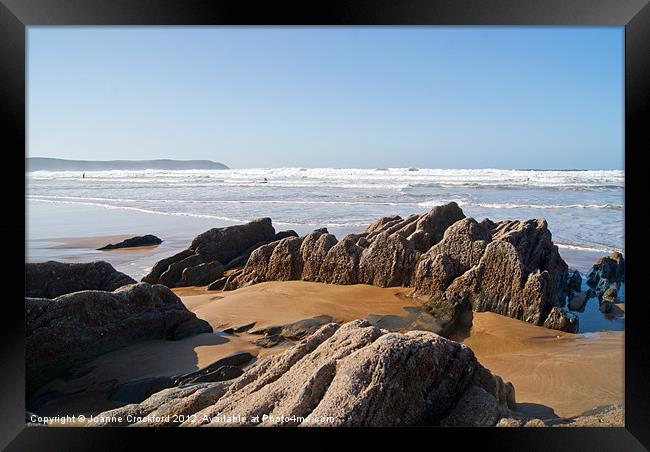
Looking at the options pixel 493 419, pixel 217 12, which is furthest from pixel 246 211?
pixel 493 419

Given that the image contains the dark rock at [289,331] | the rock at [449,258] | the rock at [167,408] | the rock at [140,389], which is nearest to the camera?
the rock at [167,408]

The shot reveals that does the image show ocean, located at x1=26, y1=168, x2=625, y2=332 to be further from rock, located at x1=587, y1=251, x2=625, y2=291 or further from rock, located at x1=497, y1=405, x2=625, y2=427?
rock, located at x1=497, y1=405, x2=625, y2=427

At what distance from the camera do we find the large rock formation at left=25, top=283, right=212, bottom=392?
3389 millimetres

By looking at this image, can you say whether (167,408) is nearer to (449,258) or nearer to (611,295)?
(449,258)

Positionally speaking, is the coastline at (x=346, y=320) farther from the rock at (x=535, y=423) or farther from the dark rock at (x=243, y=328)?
the rock at (x=535, y=423)

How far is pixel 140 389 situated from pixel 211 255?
236cm

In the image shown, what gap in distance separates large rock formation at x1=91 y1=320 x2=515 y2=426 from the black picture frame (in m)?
0.42

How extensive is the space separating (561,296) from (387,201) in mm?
2783

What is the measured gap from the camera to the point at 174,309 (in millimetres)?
3973

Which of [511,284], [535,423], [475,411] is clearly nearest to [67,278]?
[475,411]

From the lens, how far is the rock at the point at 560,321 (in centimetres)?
418

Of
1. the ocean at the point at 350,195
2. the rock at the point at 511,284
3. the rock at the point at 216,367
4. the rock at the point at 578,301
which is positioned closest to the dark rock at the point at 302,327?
the rock at the point at 216,367

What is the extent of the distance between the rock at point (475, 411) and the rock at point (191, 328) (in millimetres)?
2243
